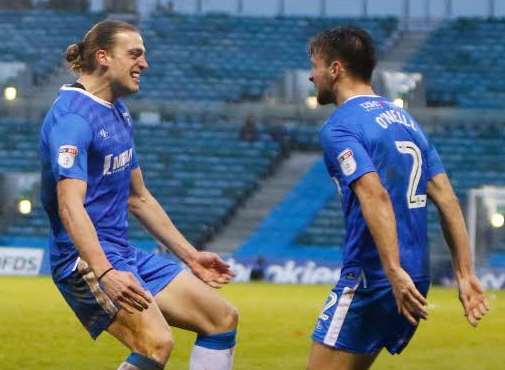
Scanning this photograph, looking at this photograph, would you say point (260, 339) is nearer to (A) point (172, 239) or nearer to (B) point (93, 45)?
(A) point (172, 239)

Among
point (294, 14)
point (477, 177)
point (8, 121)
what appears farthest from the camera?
point (294, 14)

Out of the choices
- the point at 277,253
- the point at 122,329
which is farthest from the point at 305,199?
the point at 122,329

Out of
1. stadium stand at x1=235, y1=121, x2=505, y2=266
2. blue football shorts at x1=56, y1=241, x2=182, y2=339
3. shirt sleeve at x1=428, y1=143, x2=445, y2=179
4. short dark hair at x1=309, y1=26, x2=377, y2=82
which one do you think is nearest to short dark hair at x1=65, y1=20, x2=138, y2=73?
blue football shorts at x1=56, y1=241, x2=182, y2=339

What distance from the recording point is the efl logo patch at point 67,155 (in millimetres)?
7461

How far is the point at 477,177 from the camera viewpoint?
39.3 metres

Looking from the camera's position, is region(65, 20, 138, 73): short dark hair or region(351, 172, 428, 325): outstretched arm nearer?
region(351, 172, 428, 325): outstretched arm

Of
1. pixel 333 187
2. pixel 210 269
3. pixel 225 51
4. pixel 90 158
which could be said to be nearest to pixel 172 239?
pixel 210 269

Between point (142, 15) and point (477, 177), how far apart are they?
14.9m

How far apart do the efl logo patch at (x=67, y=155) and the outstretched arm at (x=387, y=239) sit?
1.55 metres

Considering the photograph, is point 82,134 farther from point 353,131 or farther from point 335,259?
point 335,259

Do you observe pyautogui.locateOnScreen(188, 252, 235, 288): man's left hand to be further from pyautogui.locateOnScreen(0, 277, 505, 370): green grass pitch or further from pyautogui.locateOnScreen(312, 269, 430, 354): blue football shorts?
pyautogui.locateOnScreen(0, 277, 505, 370): green grass pitch

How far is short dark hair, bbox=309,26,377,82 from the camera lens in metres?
6.92

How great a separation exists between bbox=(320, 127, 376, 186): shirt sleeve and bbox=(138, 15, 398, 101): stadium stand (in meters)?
37.5

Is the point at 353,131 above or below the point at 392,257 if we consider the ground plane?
above
